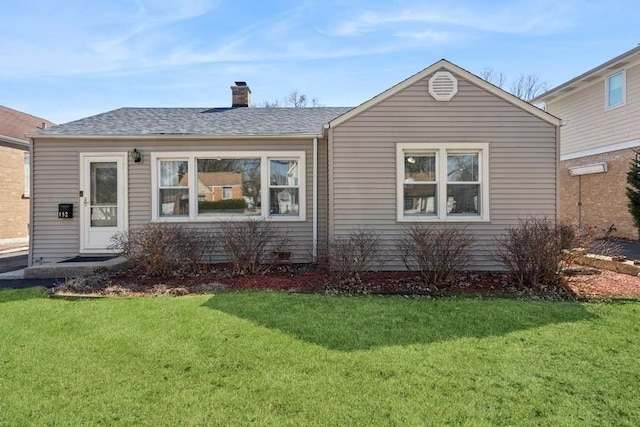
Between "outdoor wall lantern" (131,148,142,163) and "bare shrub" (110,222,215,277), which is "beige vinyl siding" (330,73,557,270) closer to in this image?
"bare shrub" (110,222,215,277)

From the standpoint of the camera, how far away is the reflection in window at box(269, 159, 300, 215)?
29.9ft

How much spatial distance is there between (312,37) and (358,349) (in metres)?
11.2

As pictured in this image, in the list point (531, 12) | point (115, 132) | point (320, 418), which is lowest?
point (320, 418)

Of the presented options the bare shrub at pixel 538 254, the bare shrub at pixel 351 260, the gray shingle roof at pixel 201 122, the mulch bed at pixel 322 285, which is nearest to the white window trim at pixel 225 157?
the gray shingle roof at pixel 201 122

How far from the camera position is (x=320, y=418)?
2.69m

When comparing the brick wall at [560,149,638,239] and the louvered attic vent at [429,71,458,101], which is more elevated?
the louvered attic vent at [429,71,458,101]

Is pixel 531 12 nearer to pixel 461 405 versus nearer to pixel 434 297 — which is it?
pixel 434 297

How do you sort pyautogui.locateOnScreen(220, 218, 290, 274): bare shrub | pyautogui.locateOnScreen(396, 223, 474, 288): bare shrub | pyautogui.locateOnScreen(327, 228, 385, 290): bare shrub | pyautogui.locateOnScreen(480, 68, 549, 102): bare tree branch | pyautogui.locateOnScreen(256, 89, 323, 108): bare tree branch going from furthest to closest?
pyautogui.locateOnScreen(480, 68, 549, 102): bare tree branch < pyautogui.locateOnScreen(256, 89, 323, 108): bare tree branch < pyautogui.locateOnScreen(220, 218, 290, 274): bare shrub < pyautogui.locateOnScreen(327, 228, 385, 290): bare shrub < pyautogui.locateOnScreen(396, 223, 474, 288): bare shrub

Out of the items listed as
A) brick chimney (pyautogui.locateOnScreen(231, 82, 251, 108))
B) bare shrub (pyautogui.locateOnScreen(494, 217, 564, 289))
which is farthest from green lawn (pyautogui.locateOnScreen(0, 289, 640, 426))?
brick chimney (pyautogui.locateOnScreen(231, 82, 251, 108))

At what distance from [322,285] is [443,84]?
15.5 ft

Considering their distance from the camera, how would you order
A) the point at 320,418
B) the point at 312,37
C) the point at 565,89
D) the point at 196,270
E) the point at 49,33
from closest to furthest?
the point at 320,418 → the point at 196,270 → the point at 49,33 → the point at 312,37 → the point at 565,89

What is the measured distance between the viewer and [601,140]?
46.5 feet

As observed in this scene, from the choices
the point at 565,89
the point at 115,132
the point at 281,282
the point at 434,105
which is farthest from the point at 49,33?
the point at 565,89

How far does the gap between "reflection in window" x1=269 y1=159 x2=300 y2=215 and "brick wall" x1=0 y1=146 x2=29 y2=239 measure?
1148 centimetres
